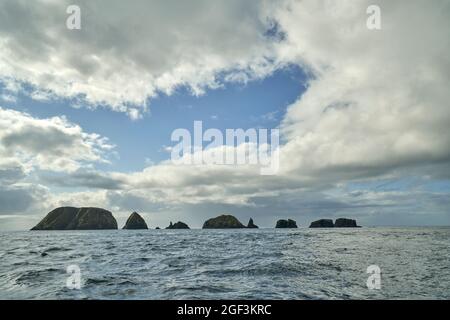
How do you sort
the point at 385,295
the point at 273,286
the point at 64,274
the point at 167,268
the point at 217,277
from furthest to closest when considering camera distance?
the point at 167,268, the point at 64,274, the point at 217,277, the point at 273,286, the point at 385,295

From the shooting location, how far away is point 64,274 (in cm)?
1869

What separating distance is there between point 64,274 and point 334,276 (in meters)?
16.3
